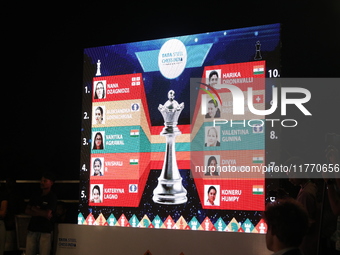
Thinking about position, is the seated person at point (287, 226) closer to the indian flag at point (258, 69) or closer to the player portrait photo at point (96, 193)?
the indian flag at point (258, 69)

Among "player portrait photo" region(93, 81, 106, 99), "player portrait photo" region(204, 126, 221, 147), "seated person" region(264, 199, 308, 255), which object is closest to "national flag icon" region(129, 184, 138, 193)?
"player portrait photo" region(204, 126, 221, 147)

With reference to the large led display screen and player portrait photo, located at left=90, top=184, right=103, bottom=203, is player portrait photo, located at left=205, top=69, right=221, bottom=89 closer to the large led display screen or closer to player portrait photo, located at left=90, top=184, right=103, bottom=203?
the large led display screen

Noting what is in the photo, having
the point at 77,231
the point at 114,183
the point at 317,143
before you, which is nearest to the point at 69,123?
the point at 114,183

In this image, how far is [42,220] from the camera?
484cm

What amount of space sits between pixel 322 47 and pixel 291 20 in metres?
0.44

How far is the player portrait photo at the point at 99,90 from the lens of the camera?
5.38 meters

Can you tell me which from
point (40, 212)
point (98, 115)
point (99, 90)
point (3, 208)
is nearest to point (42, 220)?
point (40, 212)

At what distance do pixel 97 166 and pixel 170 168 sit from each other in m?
0.91

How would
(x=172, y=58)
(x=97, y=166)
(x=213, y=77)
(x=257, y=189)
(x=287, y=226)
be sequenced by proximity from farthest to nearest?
1. (x=97, y=166)
2. (x=172, y=58)
3. (x=213, y=77)
4. (x=257, y=189)
5. (x=287, y=226)

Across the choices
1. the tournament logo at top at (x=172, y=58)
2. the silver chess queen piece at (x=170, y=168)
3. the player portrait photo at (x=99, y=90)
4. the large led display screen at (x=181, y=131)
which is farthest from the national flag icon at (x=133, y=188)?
the tournament logo at top at (x=172, y=58)

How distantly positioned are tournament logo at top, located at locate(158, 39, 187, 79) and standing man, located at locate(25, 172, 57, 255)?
5.34ft

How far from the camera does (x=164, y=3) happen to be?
5.71 metres

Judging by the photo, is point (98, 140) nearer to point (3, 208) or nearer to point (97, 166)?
point (97, 166)

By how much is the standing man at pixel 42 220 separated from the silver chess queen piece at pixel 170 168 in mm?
1072
